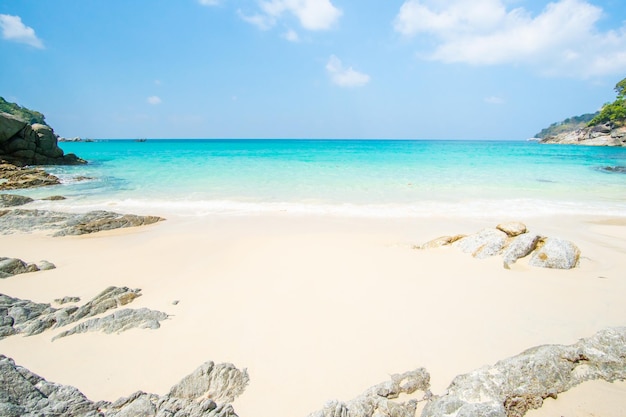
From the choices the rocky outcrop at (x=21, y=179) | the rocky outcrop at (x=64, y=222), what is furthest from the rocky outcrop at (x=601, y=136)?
the rocky outcrop at (x=21, y=179)

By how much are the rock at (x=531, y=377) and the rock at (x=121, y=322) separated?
3.62 metres

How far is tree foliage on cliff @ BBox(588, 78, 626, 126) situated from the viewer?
62281mm

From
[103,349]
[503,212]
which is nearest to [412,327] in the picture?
[103,349]

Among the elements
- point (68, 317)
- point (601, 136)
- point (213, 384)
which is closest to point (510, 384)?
point (213, 384)

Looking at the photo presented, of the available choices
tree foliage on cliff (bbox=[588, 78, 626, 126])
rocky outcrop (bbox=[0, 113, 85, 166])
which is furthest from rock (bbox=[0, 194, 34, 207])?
tree foliage on cliff (bbox=[588, 78, 626, 126])

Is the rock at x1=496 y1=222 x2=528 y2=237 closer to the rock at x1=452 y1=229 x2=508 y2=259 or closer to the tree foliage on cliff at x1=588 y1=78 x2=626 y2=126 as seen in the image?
the rock at x1=452 y1=229 x2=508 y2=259

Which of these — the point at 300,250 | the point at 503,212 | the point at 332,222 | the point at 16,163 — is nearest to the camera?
the point at 300,250

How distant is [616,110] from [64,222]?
292 feet

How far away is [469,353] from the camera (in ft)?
12.1

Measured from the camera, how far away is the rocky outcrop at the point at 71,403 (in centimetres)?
257

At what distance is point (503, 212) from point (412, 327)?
28.6ft

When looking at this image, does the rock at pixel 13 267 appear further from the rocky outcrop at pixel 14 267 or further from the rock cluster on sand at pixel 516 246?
the rock cluster on sand at pixel 516 246

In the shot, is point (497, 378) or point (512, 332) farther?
point (512, 332)

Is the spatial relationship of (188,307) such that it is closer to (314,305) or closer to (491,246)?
(314,305)
